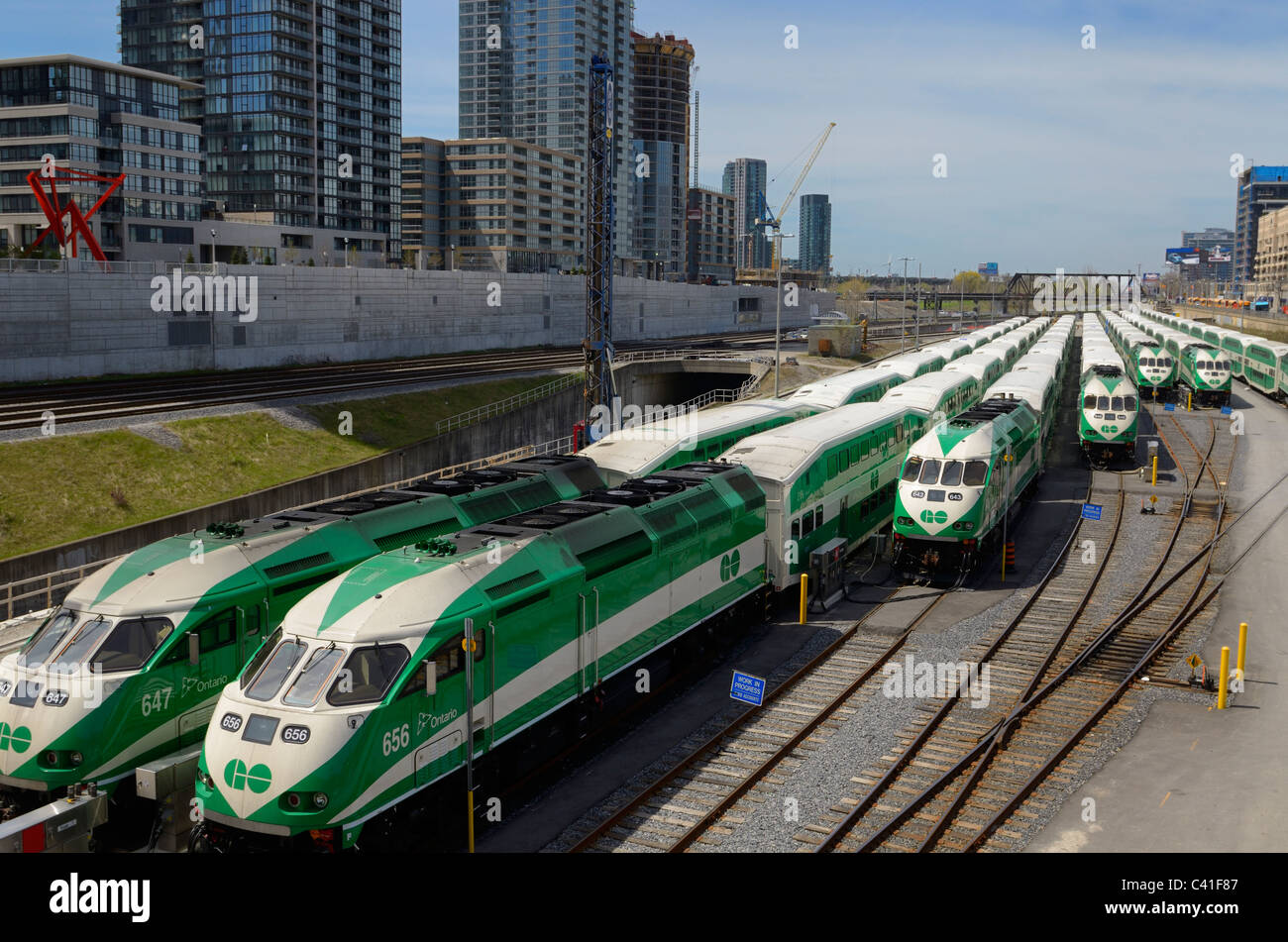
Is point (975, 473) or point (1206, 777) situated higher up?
point (975, 473)

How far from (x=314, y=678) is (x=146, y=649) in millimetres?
3886

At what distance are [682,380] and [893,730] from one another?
242 feet

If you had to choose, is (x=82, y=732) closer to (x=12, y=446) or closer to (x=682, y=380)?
(x=12, y=446)

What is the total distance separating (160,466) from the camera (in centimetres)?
4369

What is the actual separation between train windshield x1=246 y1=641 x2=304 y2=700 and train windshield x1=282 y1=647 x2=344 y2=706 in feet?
0.77

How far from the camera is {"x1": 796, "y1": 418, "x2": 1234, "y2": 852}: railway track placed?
18656 millimetres

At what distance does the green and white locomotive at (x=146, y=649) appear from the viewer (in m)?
17.0

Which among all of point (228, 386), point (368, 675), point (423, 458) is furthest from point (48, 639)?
point (228, 386)

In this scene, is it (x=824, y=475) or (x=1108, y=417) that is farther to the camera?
(x=1108, y=417)

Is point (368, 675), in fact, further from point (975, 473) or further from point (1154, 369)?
point (1154, 369)

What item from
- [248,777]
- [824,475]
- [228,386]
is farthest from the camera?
[228,386]

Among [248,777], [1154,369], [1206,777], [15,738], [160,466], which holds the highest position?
[1154,369]

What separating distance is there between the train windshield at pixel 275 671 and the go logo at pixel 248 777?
101 cm

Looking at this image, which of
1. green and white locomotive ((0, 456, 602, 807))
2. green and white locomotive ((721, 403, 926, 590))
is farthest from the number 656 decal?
green and white locomotive ((721, 403, 926, 590))
